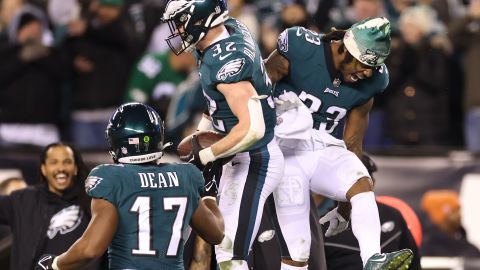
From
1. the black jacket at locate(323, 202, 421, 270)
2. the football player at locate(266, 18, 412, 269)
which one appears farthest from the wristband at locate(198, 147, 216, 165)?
the black jacket at locate(323, 202, 421, 270)

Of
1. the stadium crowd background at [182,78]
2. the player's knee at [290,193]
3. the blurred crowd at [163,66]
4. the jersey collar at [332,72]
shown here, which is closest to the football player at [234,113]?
the player's knee at [290,193]

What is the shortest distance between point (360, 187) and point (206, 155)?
0.90m

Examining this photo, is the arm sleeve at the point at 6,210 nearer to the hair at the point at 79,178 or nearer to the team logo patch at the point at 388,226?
the hair at the point at 79,178

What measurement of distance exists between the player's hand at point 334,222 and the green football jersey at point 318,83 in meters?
0.54

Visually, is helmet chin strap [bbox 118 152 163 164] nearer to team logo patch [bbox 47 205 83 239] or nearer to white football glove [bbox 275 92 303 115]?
white football glove [bbox 275 92 303 115]

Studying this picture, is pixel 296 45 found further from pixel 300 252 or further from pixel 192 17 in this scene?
pixel 300 252

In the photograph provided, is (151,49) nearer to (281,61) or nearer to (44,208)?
(44,208)

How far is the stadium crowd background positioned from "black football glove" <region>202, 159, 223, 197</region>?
3526 millimetres

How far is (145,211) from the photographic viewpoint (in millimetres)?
6160

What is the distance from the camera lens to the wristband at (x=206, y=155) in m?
6.95

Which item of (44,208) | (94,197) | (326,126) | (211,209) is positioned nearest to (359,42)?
(326,126)

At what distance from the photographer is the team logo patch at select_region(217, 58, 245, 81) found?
6.93 metres

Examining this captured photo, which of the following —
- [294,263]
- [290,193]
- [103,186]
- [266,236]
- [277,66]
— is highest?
[277,66]

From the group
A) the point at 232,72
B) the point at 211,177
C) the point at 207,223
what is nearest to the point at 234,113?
the point at 232,72
